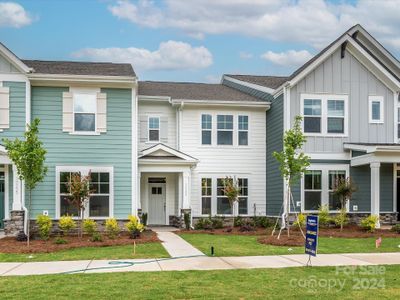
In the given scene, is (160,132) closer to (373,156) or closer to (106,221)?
(106,221)

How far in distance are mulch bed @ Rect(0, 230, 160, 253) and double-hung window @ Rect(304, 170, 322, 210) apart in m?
7.44

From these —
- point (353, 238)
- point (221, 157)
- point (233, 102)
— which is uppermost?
point (233, 102)

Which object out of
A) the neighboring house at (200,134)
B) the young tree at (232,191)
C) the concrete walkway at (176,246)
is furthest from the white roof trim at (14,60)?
the young tree at (232,191)

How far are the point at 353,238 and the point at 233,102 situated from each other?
852cm

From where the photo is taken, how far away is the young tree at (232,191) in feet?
75.9

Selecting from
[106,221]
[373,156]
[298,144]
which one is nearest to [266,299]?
[298,144]

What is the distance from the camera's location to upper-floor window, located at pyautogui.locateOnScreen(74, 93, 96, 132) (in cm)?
2084

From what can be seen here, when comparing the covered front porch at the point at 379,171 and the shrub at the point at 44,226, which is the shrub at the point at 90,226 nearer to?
the shrub at the point at 44,226

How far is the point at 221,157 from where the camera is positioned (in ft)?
80.9

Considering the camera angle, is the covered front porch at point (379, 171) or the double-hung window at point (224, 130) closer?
the covered front porch at point (379, 171)

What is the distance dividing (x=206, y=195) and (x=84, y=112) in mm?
7033

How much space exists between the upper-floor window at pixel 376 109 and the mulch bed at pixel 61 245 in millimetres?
11429

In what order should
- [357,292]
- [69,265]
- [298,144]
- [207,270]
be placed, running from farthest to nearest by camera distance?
[298,144]
[69,265]
[207,270]
[357,292]

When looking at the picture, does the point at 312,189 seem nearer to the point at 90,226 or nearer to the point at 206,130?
the point at 206,130
